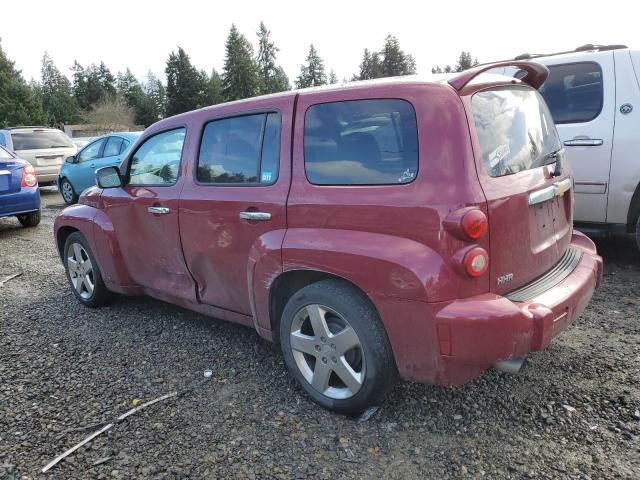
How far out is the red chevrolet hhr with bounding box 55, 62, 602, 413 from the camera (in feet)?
7.66

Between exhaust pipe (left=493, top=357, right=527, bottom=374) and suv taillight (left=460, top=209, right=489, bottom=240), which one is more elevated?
suv taillight (left=460, top=209, right=489, bottom=240)

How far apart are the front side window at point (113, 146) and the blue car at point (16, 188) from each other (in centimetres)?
264

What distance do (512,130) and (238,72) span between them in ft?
234

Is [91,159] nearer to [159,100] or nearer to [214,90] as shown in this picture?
[214,90]

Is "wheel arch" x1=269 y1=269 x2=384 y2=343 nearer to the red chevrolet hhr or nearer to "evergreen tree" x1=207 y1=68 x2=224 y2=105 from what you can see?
the red chevrolet hhr

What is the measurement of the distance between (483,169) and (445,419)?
1.31 metres

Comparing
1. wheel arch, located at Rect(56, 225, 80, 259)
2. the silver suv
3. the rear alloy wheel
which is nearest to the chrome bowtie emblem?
the rear alloy wheel

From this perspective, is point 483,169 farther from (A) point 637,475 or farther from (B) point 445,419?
(A) point 637,475

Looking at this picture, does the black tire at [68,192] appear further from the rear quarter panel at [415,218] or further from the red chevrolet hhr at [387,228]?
the rear quarter panel at [415,218]

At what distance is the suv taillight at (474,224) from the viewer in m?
2.29

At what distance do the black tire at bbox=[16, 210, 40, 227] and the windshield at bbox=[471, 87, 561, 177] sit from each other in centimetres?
853

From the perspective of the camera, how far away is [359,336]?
258 centimetres

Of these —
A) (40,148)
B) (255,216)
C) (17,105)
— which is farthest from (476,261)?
(17,105)

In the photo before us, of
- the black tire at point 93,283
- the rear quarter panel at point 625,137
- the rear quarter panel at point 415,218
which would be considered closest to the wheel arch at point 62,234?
the black tire at point 93,283
